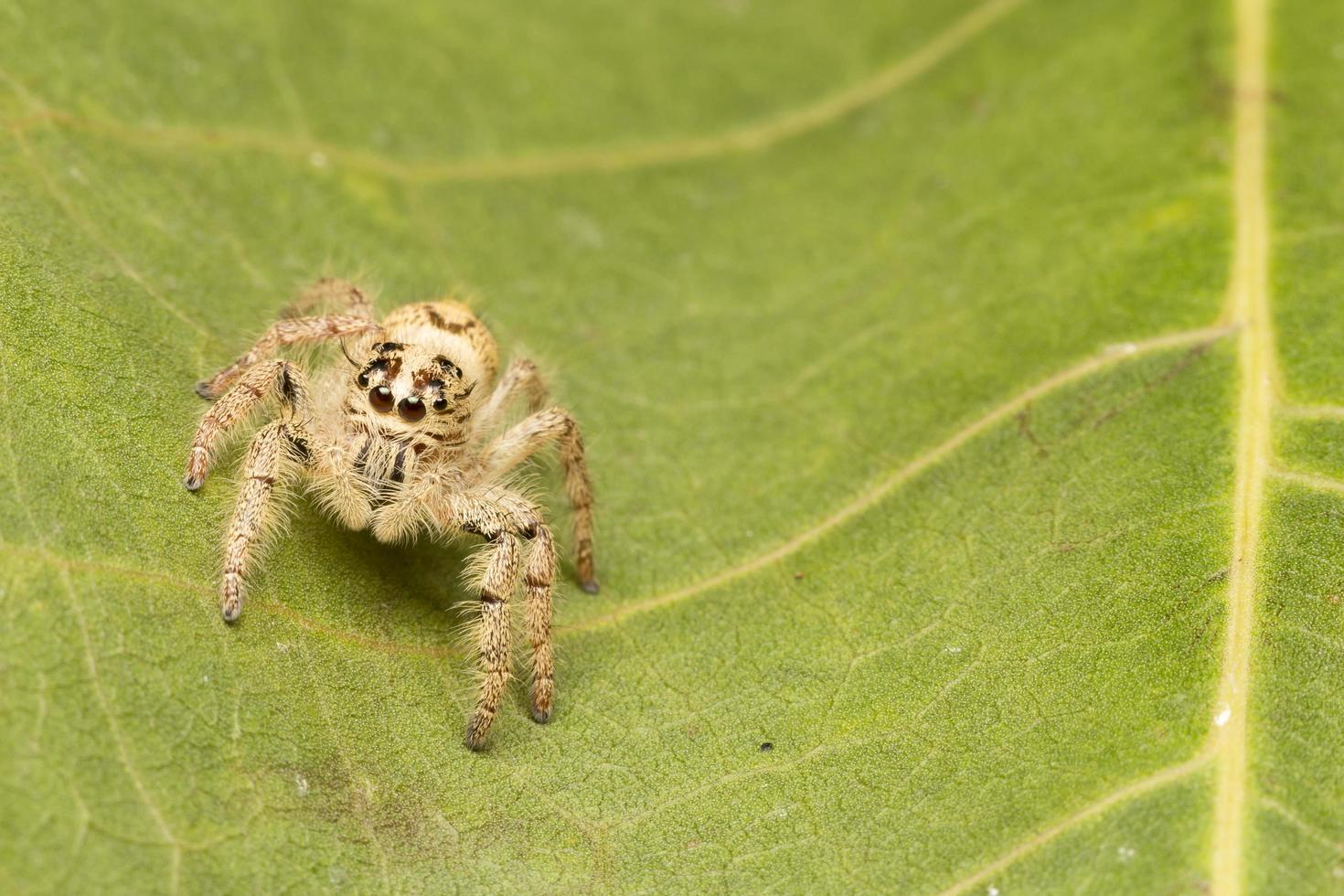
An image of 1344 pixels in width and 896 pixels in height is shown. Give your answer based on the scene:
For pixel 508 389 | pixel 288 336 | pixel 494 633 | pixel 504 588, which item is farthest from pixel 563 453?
pixel 288 336

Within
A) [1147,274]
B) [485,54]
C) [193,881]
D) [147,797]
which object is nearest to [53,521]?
[147,797]

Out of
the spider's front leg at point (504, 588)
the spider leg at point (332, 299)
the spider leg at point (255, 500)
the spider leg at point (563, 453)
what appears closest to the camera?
the spider leg at point (255, 500)

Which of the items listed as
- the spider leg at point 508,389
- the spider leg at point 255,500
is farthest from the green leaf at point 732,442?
the spider leg at point 508,389

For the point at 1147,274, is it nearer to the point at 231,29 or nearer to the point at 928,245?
the point at 928,245

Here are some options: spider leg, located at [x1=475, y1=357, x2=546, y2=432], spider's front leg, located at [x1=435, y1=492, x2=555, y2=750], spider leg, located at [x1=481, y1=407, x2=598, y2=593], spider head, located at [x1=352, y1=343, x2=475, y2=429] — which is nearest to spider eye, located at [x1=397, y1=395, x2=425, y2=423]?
spider head, located at [x1=352, y1=343, x2=475, y2=429]

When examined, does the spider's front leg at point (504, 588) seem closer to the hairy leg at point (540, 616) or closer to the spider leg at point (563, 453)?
the hairy leg at point (540, 616)

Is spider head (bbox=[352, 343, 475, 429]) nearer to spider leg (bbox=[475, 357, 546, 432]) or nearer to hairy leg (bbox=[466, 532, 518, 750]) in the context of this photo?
spider leg (bbox=[475, 357, 546, 432])
